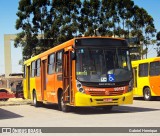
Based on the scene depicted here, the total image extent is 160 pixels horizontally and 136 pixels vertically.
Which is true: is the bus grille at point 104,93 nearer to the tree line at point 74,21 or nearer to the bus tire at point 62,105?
the bus tire at point 62,105

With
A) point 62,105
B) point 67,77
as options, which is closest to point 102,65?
point 67,77

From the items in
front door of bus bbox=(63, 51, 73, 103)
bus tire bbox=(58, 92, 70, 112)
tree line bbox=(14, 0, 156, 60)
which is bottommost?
bus tire bbox=(58, 92, 70, 112)

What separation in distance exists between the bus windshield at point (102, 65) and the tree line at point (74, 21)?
73.1 feet

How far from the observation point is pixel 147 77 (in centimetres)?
2791

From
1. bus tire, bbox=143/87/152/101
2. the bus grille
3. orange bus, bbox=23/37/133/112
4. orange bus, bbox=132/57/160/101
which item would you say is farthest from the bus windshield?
bus tire, bbox=143/87/152/101

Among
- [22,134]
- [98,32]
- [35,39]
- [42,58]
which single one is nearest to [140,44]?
[98,32]

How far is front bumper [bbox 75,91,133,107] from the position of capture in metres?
16.9

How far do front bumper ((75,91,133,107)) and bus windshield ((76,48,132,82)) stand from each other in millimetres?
628

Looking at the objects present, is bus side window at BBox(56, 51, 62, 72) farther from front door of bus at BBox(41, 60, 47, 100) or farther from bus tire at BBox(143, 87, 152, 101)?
bus tire at BBox(143, 87, 152, 101)

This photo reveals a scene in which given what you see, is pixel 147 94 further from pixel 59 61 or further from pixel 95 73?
pixel 95 73

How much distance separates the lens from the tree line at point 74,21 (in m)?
40.3

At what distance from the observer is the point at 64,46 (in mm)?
18562

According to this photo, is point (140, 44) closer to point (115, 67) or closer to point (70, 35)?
point (70, 35)

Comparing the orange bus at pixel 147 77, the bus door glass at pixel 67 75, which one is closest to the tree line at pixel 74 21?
the orange bus at pixel 147 77
